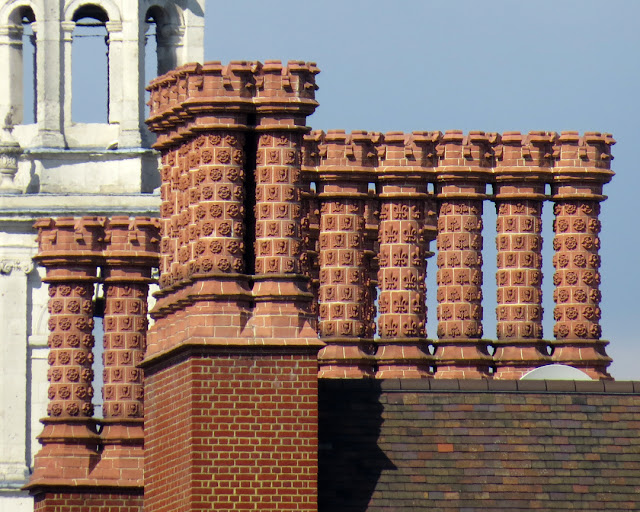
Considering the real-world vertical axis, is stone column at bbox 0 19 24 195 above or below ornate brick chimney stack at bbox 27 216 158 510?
above

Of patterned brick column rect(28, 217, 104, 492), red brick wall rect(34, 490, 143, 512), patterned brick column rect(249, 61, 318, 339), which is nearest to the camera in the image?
patterned brick column rect(249, 61, 318, 339)

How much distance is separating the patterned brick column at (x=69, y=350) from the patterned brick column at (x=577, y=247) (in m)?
10.2

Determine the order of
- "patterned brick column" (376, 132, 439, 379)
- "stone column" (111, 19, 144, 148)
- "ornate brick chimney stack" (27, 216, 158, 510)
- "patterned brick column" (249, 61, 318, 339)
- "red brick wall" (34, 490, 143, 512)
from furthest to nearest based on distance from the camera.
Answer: "stone column" (111, 19, 144, 148), "patterned brick column" (376, 132, 439, 379), "ornate brick chimney stack" (27, 216, 158, 510), "red brick wall" (34, 490, 143, 512), "patterned brick column" (249, 61, 318, 339)

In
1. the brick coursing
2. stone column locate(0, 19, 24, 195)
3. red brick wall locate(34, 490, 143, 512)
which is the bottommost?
red brick wall locate(34, 490, 143, 512)

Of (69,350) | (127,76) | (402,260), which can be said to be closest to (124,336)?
(69,350)

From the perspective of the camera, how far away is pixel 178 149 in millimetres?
72062

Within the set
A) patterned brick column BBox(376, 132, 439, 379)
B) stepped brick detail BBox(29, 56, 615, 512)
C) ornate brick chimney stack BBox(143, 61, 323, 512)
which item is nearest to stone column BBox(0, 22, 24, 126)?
stepped brick detail BBox(29, 56, 615, 512)

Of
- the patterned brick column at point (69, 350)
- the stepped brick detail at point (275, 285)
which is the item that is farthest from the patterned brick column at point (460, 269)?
the patterned brick column at point (69, 350)

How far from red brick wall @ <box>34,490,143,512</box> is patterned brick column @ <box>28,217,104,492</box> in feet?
0.99

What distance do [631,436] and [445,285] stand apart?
46.1 feet

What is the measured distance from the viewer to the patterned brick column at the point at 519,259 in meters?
86.4

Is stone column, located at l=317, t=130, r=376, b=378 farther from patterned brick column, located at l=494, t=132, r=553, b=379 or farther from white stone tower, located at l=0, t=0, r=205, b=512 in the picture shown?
white stone tower, located at l=0, t=0, r=205, b=512

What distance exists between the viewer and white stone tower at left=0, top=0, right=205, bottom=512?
12650cm

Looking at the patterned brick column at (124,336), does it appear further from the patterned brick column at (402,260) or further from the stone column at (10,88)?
the stone column at (10,88)
